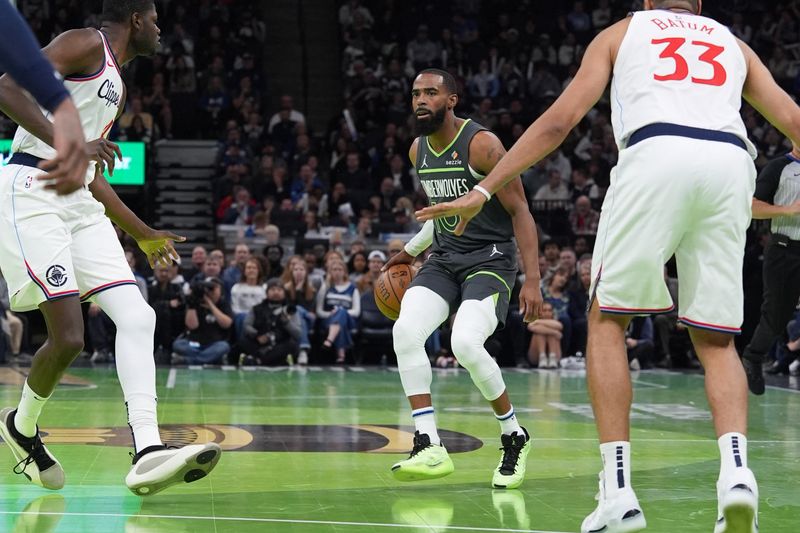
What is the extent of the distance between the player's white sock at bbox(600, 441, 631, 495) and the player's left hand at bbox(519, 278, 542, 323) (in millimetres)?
1801

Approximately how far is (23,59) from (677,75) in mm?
2208

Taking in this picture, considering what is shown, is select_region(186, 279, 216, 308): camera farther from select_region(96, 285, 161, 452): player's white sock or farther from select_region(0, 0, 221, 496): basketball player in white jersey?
select_region(96, 285, 161, 452): player's white sock

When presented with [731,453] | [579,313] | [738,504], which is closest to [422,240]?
[731,453]

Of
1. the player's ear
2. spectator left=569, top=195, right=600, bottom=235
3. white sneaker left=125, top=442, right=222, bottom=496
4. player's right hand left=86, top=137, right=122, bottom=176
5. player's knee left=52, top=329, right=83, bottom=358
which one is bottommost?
spectator left=569, top=195, right=600, bottom=235

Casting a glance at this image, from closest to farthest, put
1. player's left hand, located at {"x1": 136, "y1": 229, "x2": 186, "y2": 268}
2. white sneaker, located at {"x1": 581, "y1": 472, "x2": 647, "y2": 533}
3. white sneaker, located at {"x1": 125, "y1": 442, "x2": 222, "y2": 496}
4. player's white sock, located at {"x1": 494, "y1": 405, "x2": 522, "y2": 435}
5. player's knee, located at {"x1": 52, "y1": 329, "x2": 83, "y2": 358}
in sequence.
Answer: white sneaker, located at {"x1": 581, "y1": 472, "x2": 647, "y2": 533}
white sneaker, located at {"x1": 125, "y1": 442, "x2": 222, "y2": 496}
player's knee, located at {"x1": 52, "y1": 329, "x2": 83, "y2": 358}
player's left hand, located at {"x1": 136, "y1": 229, "x2": 186, "y2": 268}
player's white sock, located at {"x1": 494, "y1": 405, "x2": 522, "y2": 435}

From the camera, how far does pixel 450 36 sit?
2203 centimetres

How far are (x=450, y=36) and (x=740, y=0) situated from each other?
6285 millimetres

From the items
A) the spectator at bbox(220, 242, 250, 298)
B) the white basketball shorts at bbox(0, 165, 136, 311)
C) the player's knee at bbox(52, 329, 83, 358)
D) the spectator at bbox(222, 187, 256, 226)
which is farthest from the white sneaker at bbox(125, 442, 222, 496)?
the spectator at bbox(222, 187, 256, 226)

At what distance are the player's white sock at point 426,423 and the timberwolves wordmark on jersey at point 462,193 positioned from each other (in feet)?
3.00

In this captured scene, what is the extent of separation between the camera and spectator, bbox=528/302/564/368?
1367 cm

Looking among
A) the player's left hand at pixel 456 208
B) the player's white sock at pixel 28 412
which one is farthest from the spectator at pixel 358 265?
the player's left hand at pixel 456 208

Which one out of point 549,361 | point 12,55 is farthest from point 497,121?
point 12,55

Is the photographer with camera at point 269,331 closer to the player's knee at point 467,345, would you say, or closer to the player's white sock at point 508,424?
the player's white sock at point 508,424

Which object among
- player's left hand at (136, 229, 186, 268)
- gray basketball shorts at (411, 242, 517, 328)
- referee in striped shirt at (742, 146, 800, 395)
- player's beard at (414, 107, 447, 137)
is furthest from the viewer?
referee in striped shirt at (742, 146, 800, 395)
